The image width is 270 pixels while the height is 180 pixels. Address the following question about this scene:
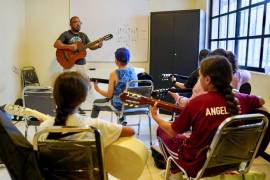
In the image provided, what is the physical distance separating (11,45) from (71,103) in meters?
3.97

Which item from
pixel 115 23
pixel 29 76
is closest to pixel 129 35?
pixel 115 23

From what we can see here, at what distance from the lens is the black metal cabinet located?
4.92m

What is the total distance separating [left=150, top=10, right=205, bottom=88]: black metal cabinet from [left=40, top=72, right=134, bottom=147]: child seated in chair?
3.60m

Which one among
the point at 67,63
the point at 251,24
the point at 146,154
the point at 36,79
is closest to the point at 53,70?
the point at 36,79

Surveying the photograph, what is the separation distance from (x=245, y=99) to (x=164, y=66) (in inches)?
133

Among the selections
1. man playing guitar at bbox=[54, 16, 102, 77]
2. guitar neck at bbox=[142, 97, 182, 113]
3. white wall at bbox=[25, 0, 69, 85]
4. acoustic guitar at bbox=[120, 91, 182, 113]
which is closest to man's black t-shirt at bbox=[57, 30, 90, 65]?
man playing guitar at bbox=[54, 16, 102, 77]

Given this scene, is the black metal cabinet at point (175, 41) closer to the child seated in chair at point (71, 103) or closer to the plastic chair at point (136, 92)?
the plastic chair at point (136, 92)

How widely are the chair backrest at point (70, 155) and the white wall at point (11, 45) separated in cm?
363

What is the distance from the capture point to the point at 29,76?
5426 mm

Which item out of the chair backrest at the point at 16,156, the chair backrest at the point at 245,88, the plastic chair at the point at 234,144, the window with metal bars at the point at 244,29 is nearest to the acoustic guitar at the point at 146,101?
the plastic chair at the point at 234,144

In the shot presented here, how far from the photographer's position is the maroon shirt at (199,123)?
5.43 ft

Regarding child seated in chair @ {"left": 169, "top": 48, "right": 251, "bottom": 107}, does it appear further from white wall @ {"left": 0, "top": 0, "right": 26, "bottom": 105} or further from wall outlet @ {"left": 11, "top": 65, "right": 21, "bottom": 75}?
wall outlet @ {"left": 11, "top": 65, "right": 21, "bottom": 75}

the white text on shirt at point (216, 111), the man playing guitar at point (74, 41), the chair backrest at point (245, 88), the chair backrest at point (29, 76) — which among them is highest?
the man playing guitar at point (74, 41)

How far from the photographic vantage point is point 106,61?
226 inches
